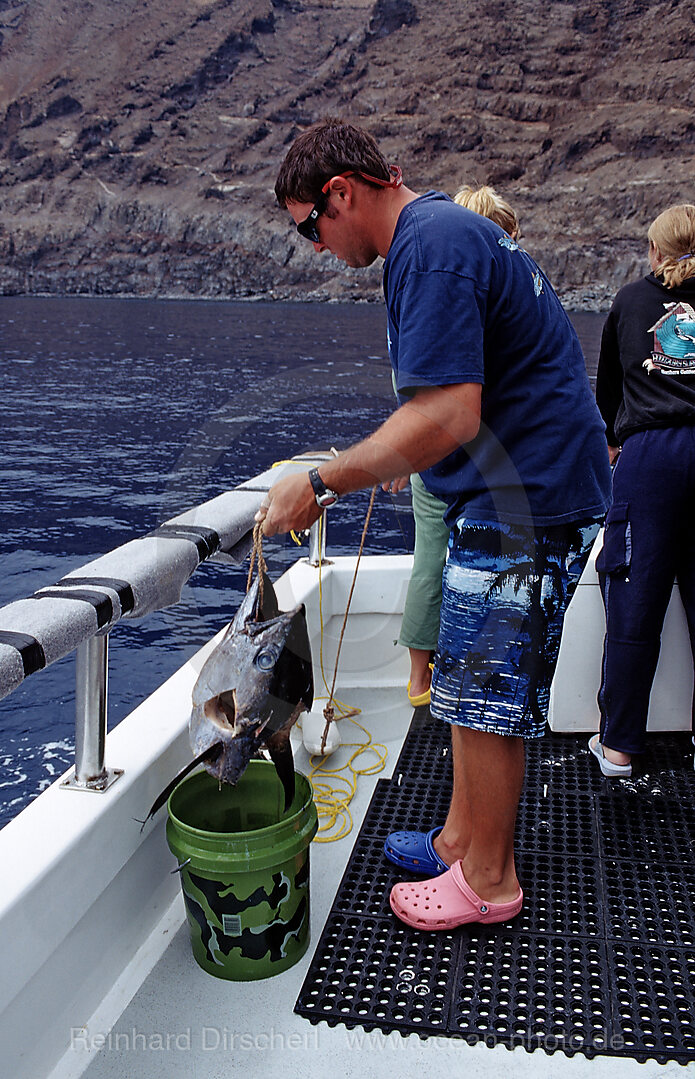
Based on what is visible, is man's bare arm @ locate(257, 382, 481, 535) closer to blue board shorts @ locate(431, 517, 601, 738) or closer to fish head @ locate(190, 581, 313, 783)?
fish head @ locate(190, 581, 313, 783)

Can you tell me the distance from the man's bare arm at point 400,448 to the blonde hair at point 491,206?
4.82 ft

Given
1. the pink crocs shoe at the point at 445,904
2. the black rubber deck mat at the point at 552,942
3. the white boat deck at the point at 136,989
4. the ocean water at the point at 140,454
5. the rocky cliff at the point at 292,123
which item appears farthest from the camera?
the rocky cliff at the point at 292,123

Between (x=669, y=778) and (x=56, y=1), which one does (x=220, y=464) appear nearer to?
(x=669, y=778)

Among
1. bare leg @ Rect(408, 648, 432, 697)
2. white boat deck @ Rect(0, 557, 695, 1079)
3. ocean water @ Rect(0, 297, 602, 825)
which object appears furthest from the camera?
ocean water @ Rect(0, 297, 602, 825)

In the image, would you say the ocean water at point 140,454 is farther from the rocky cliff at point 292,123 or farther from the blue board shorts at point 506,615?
the rocky cliff at point 292,123

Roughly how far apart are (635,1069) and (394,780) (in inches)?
52.1

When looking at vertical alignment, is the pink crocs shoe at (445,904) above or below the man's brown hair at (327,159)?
below

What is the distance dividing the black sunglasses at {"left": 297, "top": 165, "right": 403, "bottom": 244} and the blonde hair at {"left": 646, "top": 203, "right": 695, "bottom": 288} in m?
1.17

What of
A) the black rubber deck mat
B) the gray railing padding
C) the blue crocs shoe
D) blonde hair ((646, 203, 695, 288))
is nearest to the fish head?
the gray railing padding

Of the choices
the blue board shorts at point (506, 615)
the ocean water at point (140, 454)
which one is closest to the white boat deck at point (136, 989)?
the blue board shorts at point (506, 615)

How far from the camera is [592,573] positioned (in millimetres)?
3287

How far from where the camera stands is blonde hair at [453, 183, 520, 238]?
3.08 metres

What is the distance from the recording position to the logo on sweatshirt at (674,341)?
9.41ft

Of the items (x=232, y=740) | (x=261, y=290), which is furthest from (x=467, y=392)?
(x=261, y=290)
